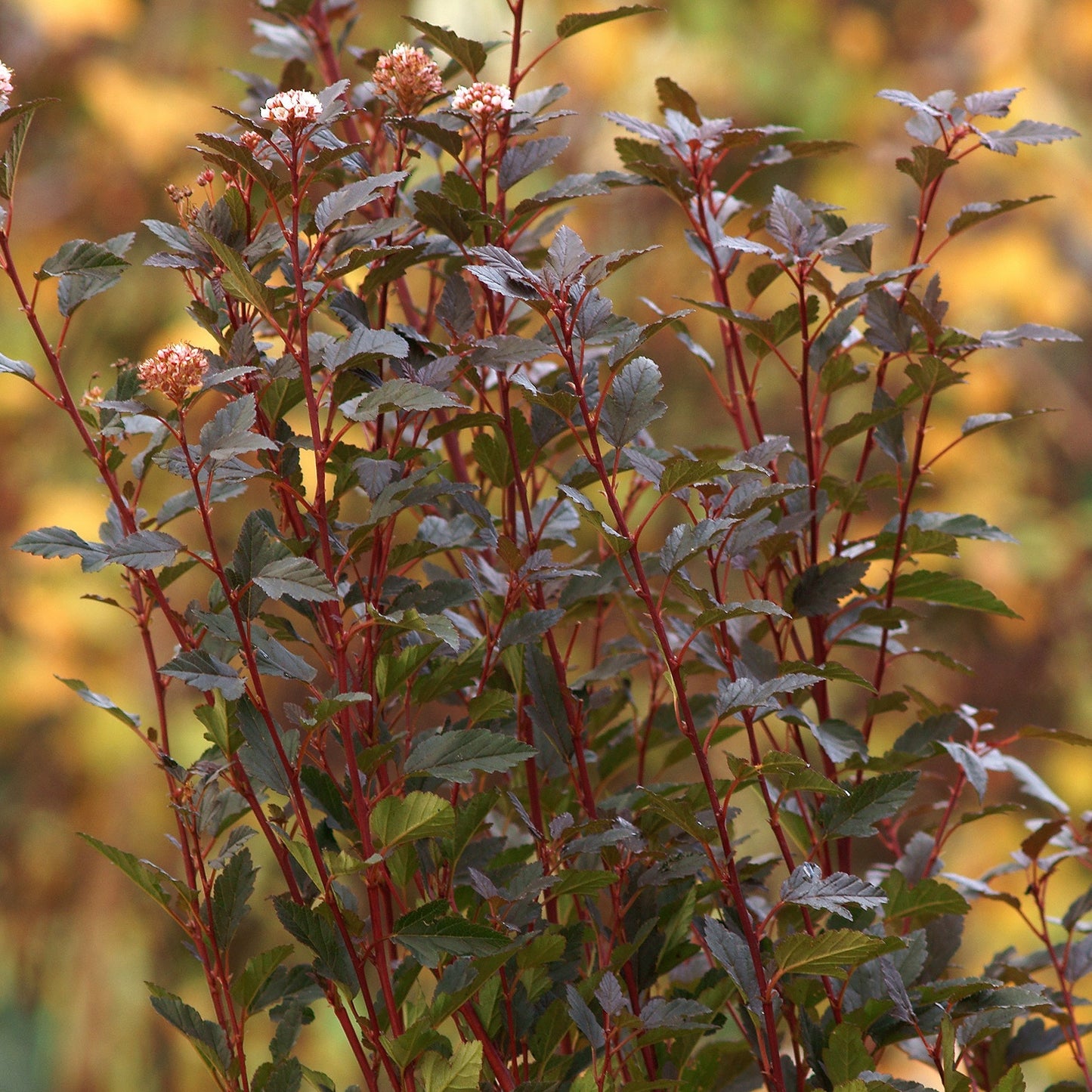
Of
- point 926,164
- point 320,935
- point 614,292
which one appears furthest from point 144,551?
point 614,292

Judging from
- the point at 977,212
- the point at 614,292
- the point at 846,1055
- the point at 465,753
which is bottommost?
the point at 846,1055

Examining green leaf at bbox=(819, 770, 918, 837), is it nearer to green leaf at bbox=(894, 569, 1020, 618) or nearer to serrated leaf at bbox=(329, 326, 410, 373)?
green leaf at bbox=(894, 569, 1020, 618)

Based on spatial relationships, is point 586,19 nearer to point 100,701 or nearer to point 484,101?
point 484,101

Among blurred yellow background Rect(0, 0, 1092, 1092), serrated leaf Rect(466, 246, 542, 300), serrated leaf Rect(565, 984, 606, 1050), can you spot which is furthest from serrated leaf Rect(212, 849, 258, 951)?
blurred yellow background Rect(0, 0, 1092, 1092)

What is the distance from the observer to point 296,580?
373 mm

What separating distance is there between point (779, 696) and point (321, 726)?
0.24 metres

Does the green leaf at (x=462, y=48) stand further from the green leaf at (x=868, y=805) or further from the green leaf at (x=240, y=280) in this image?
the green leaf at (x=868, y=805)

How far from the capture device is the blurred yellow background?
183 centimetres

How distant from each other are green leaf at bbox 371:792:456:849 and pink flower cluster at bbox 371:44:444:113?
26cm

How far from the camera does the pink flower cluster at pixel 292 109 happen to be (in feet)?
1.24

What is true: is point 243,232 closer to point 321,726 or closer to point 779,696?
point 321,726

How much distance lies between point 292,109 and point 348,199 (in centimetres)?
3

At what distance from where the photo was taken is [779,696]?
0.57 meters

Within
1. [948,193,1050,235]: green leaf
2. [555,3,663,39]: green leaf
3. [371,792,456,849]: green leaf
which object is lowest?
[371,792,456,849]: green leaf
